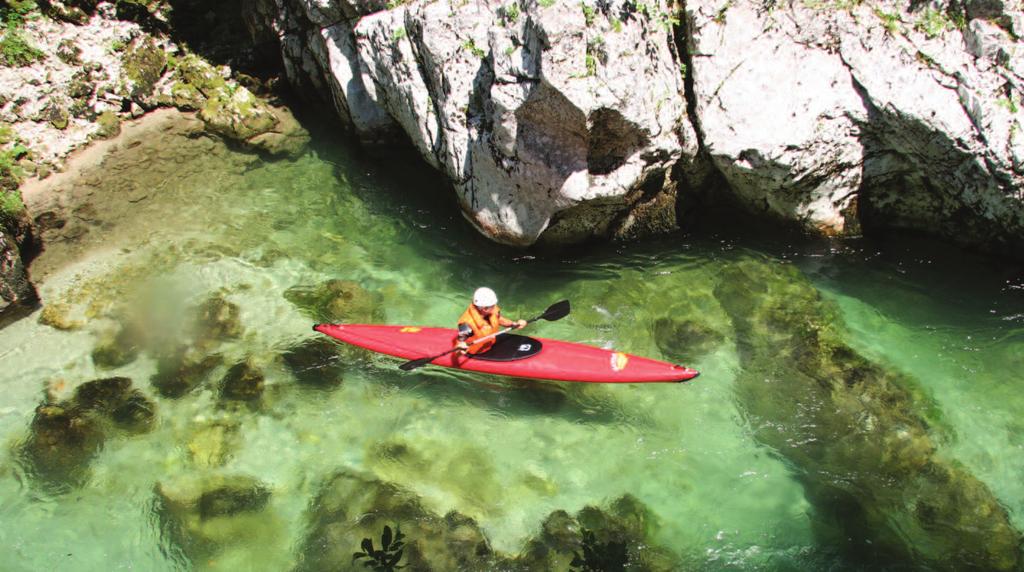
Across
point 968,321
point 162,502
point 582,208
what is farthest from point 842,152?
point 162,502

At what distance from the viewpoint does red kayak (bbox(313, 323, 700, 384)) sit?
680cm

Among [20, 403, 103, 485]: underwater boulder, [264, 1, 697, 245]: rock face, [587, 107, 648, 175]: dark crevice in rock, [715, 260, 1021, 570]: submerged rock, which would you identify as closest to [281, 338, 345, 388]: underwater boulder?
[20, 403, 103, 485]: underwater boulder

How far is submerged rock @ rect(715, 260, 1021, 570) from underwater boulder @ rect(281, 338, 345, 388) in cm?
443

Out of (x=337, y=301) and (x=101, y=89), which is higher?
(x=101, y=89)

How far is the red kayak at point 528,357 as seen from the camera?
6797 millimetres

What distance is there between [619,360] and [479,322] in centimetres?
152

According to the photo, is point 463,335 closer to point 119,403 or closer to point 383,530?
point 383,530

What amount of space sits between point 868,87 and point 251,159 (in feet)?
27.7

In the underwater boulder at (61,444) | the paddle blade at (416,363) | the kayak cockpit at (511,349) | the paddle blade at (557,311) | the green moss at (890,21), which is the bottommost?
the underwater boulder at (61,444)

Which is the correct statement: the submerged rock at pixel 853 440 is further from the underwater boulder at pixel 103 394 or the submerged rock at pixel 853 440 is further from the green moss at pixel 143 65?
the green moss at pixel 143 65

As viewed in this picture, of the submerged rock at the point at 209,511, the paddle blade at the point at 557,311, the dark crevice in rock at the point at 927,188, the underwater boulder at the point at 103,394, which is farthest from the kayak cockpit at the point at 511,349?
the dark crevice in rock at the point at 927,188

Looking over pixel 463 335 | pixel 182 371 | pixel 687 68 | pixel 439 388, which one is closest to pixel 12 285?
pixel 182 371

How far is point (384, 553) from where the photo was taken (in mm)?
5852

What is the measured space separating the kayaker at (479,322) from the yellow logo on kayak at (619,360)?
3.33 feet
